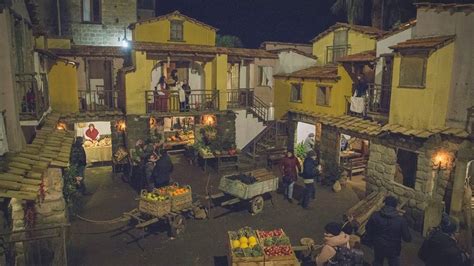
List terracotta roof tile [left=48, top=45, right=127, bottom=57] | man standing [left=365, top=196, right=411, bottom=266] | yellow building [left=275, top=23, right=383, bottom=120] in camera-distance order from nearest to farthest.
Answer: man standing [left=365, top=196, right=411, bottom=266]
yellow building [left=275, top=23, right=383, bottom=120]
terracotta roof tile [left=48, top=45, right=127, bottom=57]

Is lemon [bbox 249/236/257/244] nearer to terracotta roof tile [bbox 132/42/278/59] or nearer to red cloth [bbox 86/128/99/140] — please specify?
terracotta roof tile [bbox 132/42/278/59]

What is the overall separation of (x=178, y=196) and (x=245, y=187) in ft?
8.57

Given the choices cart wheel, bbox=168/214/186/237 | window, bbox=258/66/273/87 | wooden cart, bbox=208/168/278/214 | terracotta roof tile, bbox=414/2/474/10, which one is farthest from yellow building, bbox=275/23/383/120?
cart wheel, bbox=168/214/186/237

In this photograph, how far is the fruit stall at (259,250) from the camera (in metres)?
8.52

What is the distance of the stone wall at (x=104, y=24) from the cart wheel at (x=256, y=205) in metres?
18.6

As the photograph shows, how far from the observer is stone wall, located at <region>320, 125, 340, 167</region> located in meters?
19.1

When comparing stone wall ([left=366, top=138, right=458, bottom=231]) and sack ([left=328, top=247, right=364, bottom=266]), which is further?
stone wall ([left=366, top=138, right=458, bottom=231])

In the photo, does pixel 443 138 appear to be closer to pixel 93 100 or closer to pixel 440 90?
pixel 440 90

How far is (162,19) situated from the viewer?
23.4 meters

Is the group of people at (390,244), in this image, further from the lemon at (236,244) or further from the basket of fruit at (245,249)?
the lemon at (236,244)

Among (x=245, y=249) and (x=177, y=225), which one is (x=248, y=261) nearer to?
→ (x=245, y=249)

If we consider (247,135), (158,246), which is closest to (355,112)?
(247,135)

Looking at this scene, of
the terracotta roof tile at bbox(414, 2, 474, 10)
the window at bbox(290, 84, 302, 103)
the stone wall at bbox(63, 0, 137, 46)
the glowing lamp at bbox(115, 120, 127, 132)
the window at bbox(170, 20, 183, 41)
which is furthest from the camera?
the stone wall at bbox(63, 0, 137, 46)

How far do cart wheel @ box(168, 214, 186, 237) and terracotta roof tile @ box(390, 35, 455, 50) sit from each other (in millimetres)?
10292
